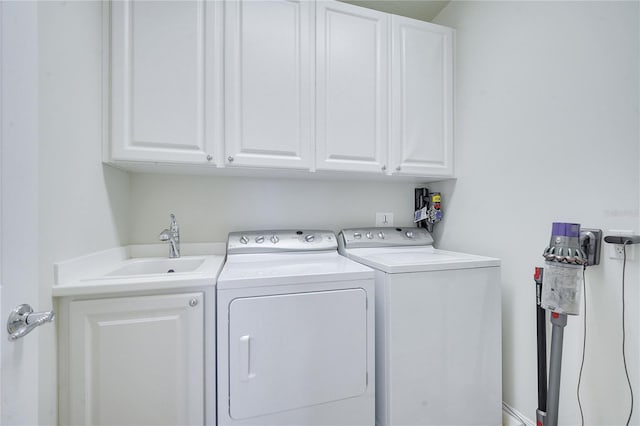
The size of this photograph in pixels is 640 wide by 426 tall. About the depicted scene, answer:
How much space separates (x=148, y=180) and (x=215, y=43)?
93 centimetres

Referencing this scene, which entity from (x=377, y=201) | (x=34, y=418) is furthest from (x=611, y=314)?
(x=34, y=418)

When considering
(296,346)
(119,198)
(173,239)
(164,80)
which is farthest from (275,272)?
(164,80)

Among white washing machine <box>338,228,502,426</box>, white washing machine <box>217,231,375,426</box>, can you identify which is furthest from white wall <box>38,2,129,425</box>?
white washing machine <box>338,228,502,426</box>

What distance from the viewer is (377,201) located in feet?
7.06

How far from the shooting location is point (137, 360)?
1071mm

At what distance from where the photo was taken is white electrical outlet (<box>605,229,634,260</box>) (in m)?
1.03

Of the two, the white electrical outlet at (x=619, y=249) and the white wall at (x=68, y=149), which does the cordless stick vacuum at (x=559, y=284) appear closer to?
the white electrical outlet at (x=619, y=249)

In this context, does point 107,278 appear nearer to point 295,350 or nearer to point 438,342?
point 295,350

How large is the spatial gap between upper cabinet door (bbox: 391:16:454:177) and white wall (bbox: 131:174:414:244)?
1.29 ft

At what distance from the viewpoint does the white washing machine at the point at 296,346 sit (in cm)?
114

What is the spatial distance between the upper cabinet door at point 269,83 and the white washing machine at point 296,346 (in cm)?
69

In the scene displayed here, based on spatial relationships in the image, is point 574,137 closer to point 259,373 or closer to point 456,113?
point 456,113

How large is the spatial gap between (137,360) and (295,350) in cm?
64

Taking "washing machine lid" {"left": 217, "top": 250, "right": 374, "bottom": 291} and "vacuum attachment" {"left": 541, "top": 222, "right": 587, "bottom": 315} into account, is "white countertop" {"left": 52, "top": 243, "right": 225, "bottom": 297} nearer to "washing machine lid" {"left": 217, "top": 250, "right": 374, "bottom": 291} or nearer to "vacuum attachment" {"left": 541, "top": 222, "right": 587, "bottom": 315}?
"washing machine lid" {"left": 217, "top": 250, "right": 374, "bottom": 291}
